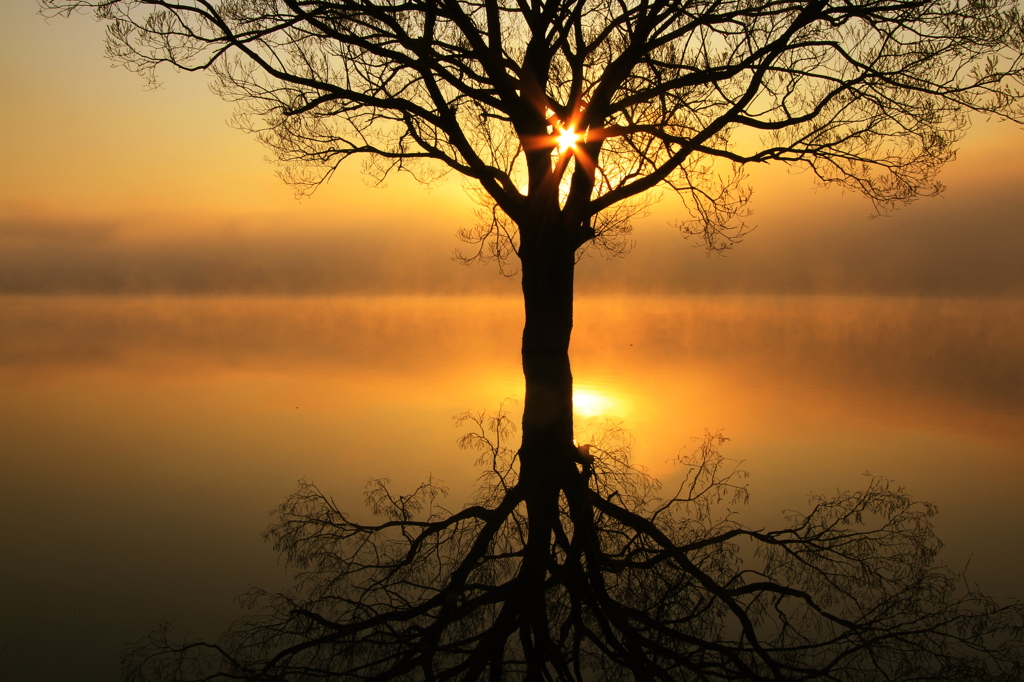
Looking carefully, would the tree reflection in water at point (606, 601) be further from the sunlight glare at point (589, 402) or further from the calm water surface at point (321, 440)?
the sunlight glare at point (589, 402)

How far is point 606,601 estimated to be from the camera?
349 cm

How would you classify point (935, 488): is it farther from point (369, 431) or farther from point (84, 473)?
point (84, 473)

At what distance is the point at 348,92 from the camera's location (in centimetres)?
920

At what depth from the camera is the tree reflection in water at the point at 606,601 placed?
3002 mm

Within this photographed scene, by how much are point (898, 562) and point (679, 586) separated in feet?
4.08

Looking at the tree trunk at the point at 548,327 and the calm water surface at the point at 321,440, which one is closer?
the calm water surface at the point at 321,440

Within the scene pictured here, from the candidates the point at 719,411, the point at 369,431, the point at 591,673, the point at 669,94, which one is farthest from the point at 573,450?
→ the point at 669,94

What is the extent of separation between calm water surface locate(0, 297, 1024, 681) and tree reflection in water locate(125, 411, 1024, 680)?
8.6 inches

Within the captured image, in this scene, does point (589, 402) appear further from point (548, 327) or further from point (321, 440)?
point (321, 440)

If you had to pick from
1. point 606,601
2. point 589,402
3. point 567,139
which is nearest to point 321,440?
point 589,402

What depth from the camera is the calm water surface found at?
3652 millimetres

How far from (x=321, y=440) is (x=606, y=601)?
13.3 feet

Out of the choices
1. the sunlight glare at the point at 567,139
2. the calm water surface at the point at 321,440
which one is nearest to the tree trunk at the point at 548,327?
the calm water surface at the point at 321,440

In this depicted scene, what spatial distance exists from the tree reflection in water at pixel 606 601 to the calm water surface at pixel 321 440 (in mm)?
217
